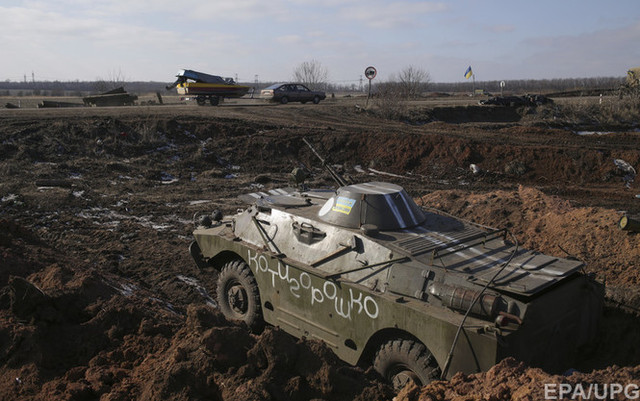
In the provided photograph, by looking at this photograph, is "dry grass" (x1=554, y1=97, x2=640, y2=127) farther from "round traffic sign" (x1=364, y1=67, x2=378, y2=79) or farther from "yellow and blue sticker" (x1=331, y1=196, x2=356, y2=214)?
"yellow and blue sticker" (x1=331, y1=196, x2=356, y2=214)

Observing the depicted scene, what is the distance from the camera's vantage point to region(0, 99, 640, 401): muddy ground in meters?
4.55

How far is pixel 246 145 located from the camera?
19172mm

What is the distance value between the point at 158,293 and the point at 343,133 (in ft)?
43.1

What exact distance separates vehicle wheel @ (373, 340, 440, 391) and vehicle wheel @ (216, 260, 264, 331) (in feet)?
7.37

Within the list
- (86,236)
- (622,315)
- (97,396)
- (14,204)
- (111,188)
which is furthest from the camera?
(111,188)

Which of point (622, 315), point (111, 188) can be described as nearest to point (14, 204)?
point (111, 188)

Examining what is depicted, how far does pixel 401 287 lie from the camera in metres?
5.43

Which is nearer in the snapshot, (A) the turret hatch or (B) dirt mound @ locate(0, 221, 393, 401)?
(B) dirt mound @ locate(0, 221, 393, 401)

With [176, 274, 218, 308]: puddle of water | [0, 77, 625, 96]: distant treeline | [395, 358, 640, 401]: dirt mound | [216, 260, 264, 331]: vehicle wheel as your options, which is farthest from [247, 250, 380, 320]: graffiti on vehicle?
[0, 77, 625, 96]: distant treeline

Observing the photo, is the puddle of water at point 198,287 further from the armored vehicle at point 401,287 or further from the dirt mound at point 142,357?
the dirt mound at point 142,357

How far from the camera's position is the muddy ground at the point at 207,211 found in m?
4.55

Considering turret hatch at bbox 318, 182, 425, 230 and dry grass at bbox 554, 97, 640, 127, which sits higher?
dry grass at bbox 554, 97, 640, 127

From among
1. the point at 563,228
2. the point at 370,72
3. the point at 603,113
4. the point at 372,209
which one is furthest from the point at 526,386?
the point at 603,113

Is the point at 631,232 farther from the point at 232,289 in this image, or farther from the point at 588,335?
the point at 232,289
